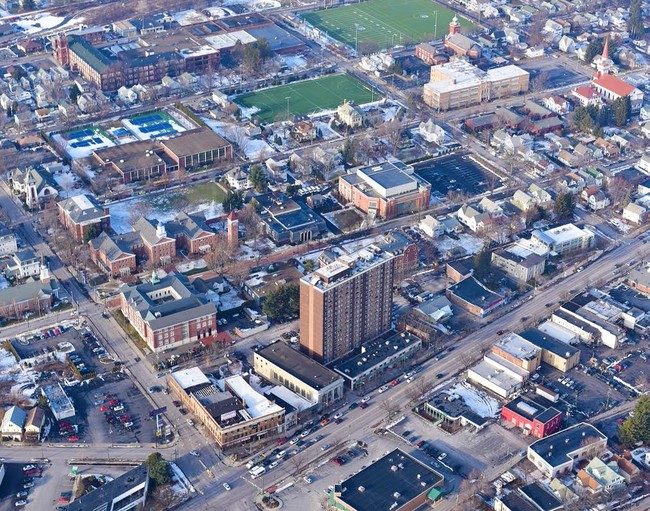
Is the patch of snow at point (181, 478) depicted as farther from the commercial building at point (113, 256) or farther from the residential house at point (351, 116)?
the residential house at point (351, 116)

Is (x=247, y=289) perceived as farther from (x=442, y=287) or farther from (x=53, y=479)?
(x=53, y=479)

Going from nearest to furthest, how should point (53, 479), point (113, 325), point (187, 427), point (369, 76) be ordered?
point (53, 479), point (187, 427), point (113, 325), point (369, 76)

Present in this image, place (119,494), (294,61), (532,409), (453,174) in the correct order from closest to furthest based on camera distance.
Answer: (119,494) → (532,409) → (453,174) → (294,61)

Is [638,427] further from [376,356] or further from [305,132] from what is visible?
[305,132]

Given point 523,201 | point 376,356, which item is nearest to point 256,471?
point 376,356

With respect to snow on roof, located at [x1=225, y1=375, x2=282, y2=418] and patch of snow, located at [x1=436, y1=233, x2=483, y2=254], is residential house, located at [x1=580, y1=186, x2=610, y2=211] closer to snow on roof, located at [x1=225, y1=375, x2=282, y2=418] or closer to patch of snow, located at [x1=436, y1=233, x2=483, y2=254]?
patch of snow, located at [x1=436, y1=233, x2=483, y2=254]

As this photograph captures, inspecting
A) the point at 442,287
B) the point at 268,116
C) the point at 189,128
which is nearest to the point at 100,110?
the point at 189,128
